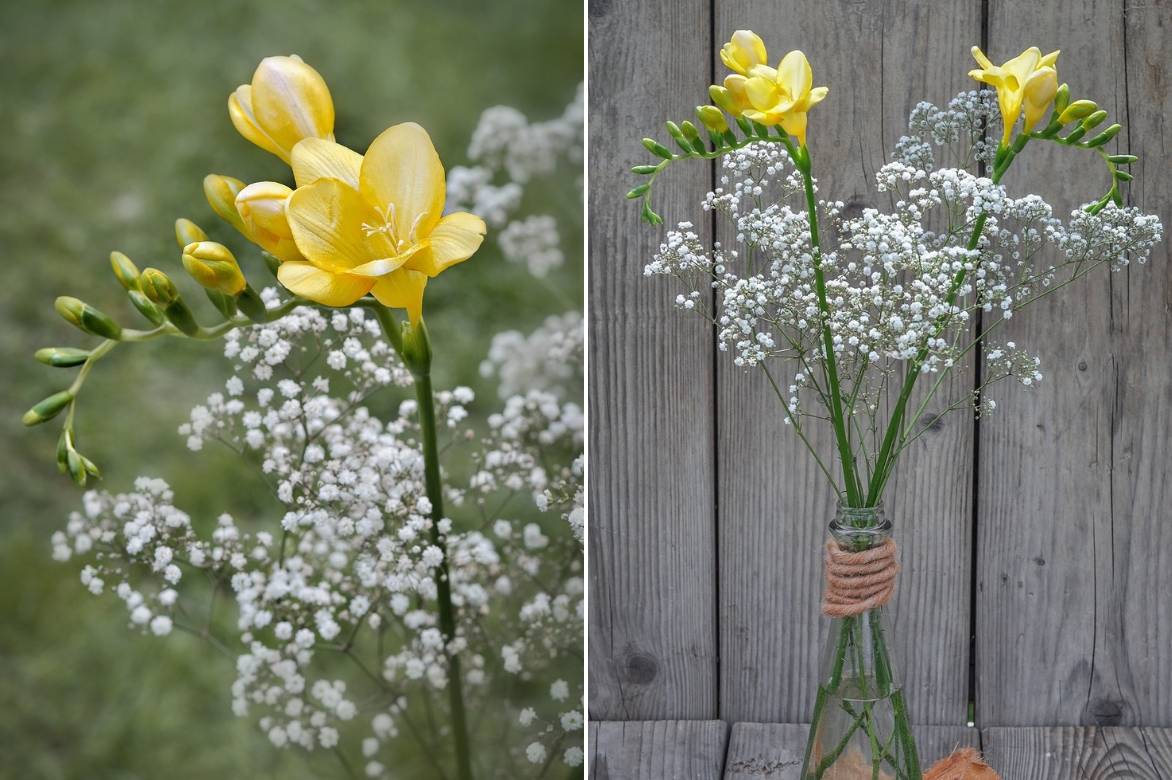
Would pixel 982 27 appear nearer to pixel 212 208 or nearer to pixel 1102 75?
pixel 1102 75

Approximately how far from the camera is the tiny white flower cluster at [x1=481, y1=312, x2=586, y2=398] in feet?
1.83

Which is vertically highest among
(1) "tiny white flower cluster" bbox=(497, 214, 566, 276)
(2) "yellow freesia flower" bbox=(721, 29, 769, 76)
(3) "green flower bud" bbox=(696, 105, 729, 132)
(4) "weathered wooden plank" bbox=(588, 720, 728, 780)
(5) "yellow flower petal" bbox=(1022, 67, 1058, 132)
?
(2) "yellow freesia flower" bbox=(721, 29, 769, 76)

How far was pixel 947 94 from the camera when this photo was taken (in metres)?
0.85

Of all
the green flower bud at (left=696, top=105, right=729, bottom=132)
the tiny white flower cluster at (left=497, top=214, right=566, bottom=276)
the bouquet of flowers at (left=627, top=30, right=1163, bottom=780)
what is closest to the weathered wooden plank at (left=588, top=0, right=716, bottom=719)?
the bouquet of flowers at (left=627, top=30, right=1163, bottom=780)

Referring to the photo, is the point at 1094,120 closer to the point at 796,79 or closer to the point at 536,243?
the point at 796,79

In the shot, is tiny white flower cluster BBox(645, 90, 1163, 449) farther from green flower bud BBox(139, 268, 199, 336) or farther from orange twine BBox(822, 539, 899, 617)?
green flower bud BBox(139, 268, 199, 336)

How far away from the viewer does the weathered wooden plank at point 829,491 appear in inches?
33.5

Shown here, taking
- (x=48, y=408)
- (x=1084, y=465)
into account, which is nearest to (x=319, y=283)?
(x=48, y=408)

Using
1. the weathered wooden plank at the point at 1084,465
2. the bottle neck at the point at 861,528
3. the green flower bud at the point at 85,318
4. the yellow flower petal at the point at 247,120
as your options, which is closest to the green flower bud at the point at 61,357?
the green flower bud at the point at 85,318

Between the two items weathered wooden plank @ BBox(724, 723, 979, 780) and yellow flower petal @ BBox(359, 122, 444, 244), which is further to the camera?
weathered wooden plank @ BBox(724, 723, 979, 780)

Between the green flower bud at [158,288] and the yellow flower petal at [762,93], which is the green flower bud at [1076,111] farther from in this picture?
the green flower bud at [158,288]

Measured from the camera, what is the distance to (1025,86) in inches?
24.7

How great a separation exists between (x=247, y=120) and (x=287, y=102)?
0.02 metres

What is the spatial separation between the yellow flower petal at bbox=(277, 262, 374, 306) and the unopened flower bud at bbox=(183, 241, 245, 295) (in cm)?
2
